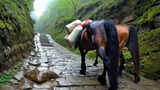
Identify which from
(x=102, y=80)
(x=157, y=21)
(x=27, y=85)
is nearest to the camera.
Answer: (x=27, y=85)

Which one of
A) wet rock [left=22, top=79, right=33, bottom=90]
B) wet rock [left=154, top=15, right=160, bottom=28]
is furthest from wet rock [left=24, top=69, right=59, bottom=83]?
wet rock [left=154, top=15, right=160, bottom=28]

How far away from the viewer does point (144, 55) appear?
4.40m

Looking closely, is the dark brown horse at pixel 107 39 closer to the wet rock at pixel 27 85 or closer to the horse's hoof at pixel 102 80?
the horse's hoof at pixel 102 80

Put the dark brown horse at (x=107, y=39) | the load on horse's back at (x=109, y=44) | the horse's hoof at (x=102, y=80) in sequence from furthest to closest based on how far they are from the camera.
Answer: the horse's hoof at (x=102, y=80) < the dark brown horse at (x=107, y=39) < the load on horse's back at (x=109, y=44)

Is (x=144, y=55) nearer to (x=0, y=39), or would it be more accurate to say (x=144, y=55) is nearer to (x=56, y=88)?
(x=56, y=88)

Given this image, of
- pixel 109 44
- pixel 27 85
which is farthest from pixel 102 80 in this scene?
pixel 27 85

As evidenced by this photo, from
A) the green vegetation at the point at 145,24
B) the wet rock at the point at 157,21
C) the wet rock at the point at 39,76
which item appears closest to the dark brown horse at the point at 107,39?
the green vegetation at the point at 145,24

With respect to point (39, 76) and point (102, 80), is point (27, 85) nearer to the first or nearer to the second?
point (39, 76)

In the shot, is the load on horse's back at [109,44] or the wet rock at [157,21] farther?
the wet rock at [157,21]

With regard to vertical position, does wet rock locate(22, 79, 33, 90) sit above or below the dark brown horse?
below

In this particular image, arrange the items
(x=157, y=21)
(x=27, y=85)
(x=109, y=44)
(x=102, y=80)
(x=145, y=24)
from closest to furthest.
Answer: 1. (x=109, y=44)
2. (x=27, y=85)
3. (x=102, y=80)
4. (x=157, y=21)
5. (x=145, y=24)

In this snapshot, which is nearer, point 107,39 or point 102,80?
point 107,39

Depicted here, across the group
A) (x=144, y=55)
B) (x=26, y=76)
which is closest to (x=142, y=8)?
(x=144, y=55)

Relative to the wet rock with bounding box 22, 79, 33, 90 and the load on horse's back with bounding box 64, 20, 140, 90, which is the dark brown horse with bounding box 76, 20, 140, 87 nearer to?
the load on horse's back with bounding box 64, 20, 140, 90
